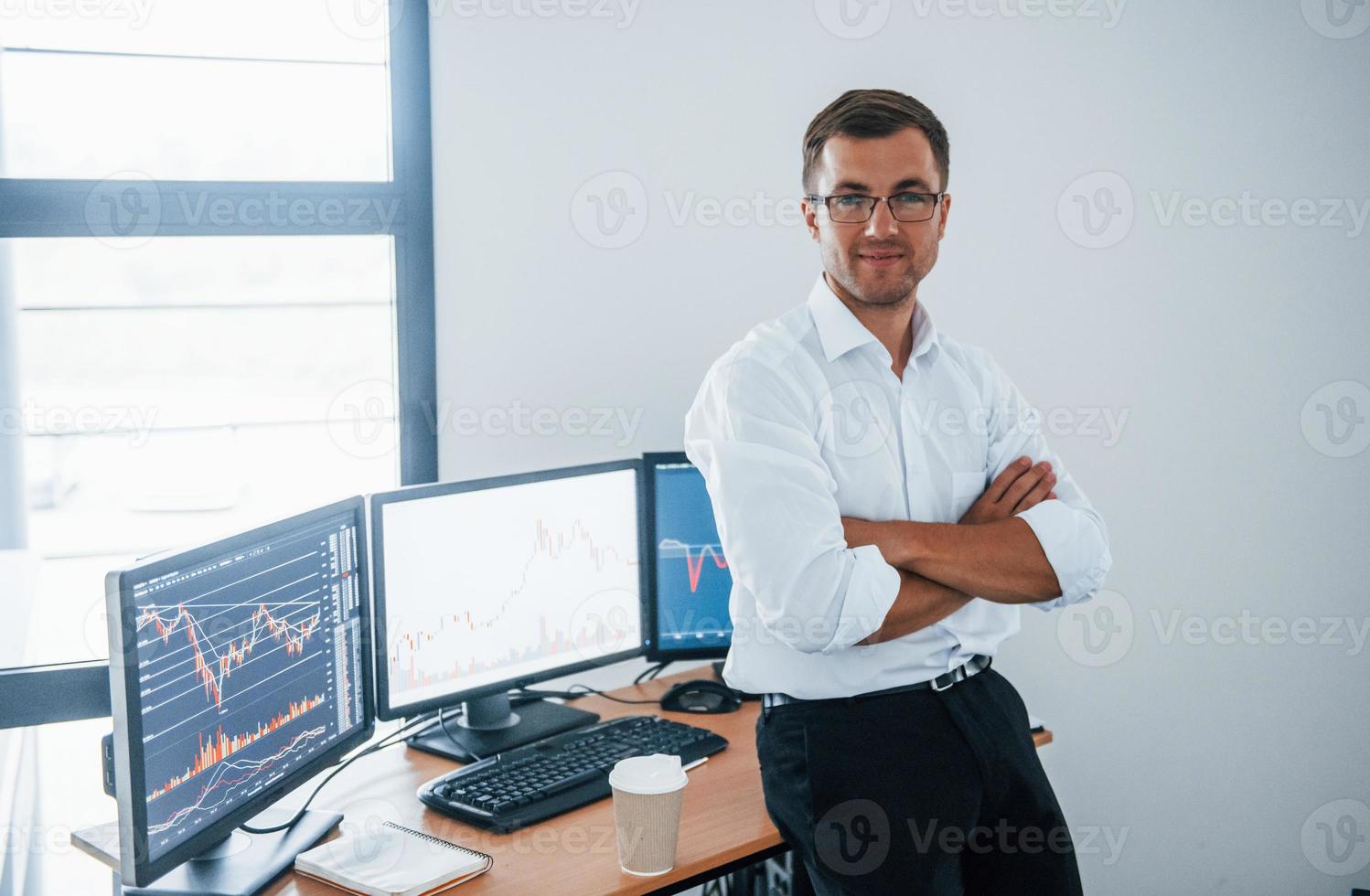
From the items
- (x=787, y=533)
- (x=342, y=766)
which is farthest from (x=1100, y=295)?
(x=342, y=766)

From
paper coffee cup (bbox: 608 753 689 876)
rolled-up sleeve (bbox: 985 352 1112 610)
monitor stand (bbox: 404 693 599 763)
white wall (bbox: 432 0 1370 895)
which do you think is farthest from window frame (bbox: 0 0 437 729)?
rolled-up sleeve (bbox: 985 352 1112 610)

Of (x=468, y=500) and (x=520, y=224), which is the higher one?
(x=520, y=224)

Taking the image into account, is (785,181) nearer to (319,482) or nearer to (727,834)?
(319,482)

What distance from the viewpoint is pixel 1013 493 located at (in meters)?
1.88

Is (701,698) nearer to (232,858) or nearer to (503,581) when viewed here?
(503,581)

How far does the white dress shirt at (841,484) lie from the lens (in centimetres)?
163

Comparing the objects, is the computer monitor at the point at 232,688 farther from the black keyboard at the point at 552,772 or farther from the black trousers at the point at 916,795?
the black trousers at the point at 916,795

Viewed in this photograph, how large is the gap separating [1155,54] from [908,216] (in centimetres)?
122

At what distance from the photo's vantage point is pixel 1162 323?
9.01 ft

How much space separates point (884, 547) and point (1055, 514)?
305 mm

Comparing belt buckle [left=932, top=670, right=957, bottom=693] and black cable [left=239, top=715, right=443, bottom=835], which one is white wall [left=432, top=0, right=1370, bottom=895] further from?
belt buckle [left=932, top=670, right=957, bottom=693]

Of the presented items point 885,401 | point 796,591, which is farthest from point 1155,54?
point 796,591

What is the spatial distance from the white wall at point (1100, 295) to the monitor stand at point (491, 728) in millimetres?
525

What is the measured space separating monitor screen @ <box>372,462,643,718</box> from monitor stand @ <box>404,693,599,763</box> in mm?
80
